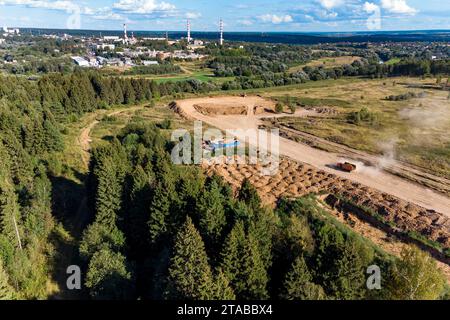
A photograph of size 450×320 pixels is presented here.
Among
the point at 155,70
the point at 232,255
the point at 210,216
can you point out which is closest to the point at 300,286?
the point at 232,255

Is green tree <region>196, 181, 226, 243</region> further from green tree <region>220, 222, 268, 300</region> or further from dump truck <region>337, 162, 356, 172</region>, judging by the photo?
dump truck <region>337, 162, 356, 172</region>

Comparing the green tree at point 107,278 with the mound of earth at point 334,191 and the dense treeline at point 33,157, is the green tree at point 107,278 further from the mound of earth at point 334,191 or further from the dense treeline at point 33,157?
the mound of earth at point 334,191

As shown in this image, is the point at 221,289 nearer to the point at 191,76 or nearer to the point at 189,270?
the point at 189,270

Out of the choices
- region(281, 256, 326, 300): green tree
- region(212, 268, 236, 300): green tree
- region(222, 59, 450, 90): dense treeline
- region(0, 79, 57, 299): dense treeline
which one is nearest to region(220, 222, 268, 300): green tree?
region(212, 268, 236, 300): green tree

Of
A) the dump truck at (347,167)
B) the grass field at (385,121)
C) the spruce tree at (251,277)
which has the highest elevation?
the grass field at (385,121)

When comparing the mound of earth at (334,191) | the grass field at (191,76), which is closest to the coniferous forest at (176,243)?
the mound of earth at (334,191)
